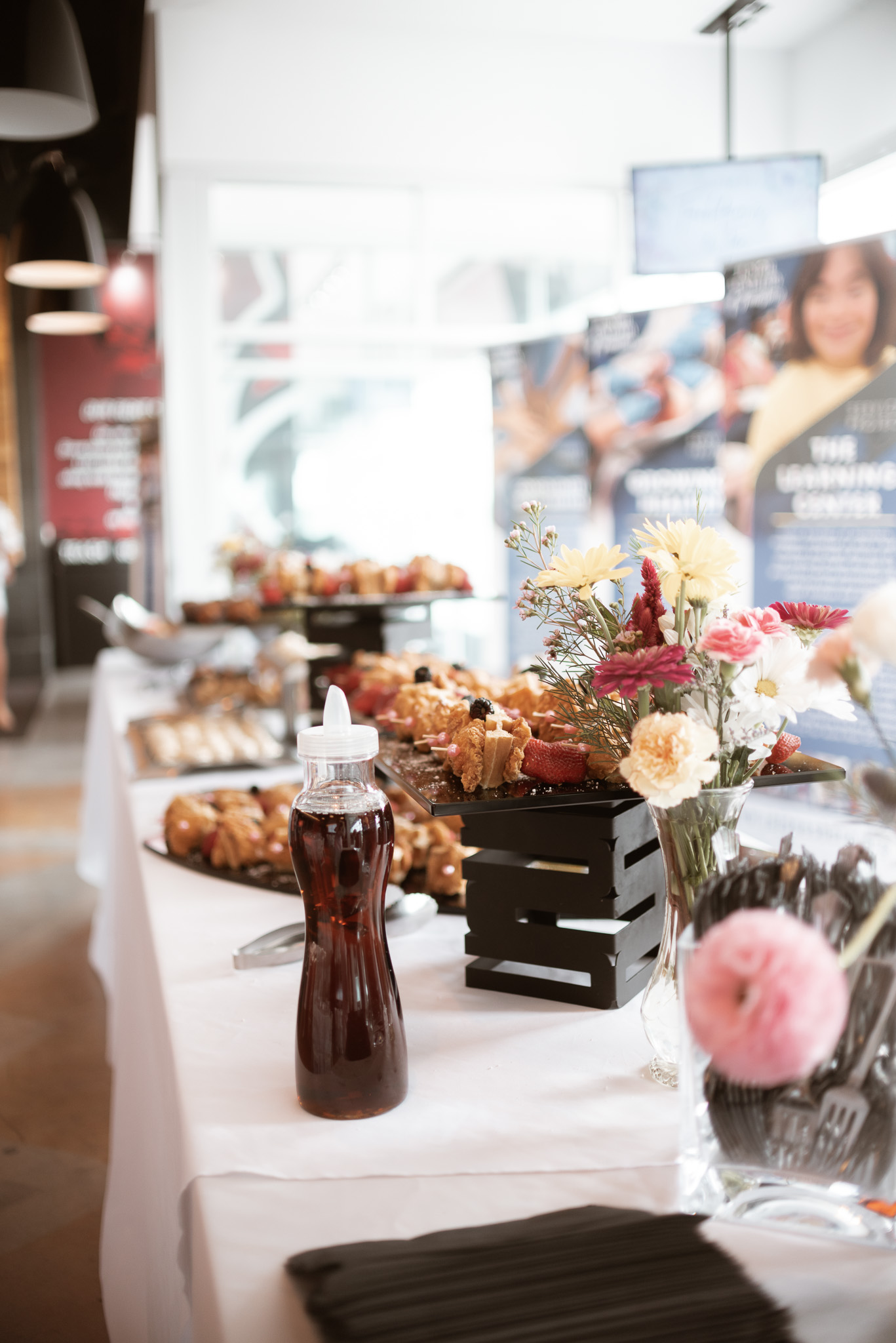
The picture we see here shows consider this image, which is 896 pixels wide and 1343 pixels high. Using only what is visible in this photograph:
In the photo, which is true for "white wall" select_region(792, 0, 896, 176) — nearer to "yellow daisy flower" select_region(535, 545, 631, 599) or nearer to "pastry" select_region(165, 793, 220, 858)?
"pastry" select_region(165, 793, 220, 858)

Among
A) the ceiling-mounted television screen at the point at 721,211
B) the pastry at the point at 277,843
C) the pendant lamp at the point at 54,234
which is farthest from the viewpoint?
the ceiling-mounted television screen at the point at 721,211

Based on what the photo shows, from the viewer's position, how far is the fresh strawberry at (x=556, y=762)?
1182mm

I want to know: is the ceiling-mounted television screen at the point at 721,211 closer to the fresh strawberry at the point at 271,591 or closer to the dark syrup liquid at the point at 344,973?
the fresh strawberry at the point at 271,591

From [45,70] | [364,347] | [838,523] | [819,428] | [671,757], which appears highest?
[364,347]

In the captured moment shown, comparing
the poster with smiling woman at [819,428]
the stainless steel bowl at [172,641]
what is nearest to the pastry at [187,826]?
the stainless steel bowl at [172,641]

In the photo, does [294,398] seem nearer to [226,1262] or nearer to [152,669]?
[152,669]

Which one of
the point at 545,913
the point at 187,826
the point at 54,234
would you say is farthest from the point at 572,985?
the point at 54,234

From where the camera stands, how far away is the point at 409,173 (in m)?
5.53

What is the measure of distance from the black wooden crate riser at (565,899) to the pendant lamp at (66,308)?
433 centimetres

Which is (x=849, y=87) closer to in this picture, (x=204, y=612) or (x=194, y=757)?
(x=204, y=612)

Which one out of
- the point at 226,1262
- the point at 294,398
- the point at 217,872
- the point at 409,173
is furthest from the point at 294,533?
the point at 226,1262

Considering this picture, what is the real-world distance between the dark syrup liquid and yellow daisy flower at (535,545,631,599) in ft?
0.83

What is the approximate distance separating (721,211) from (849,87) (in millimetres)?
1291

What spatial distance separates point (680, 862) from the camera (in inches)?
37.6
